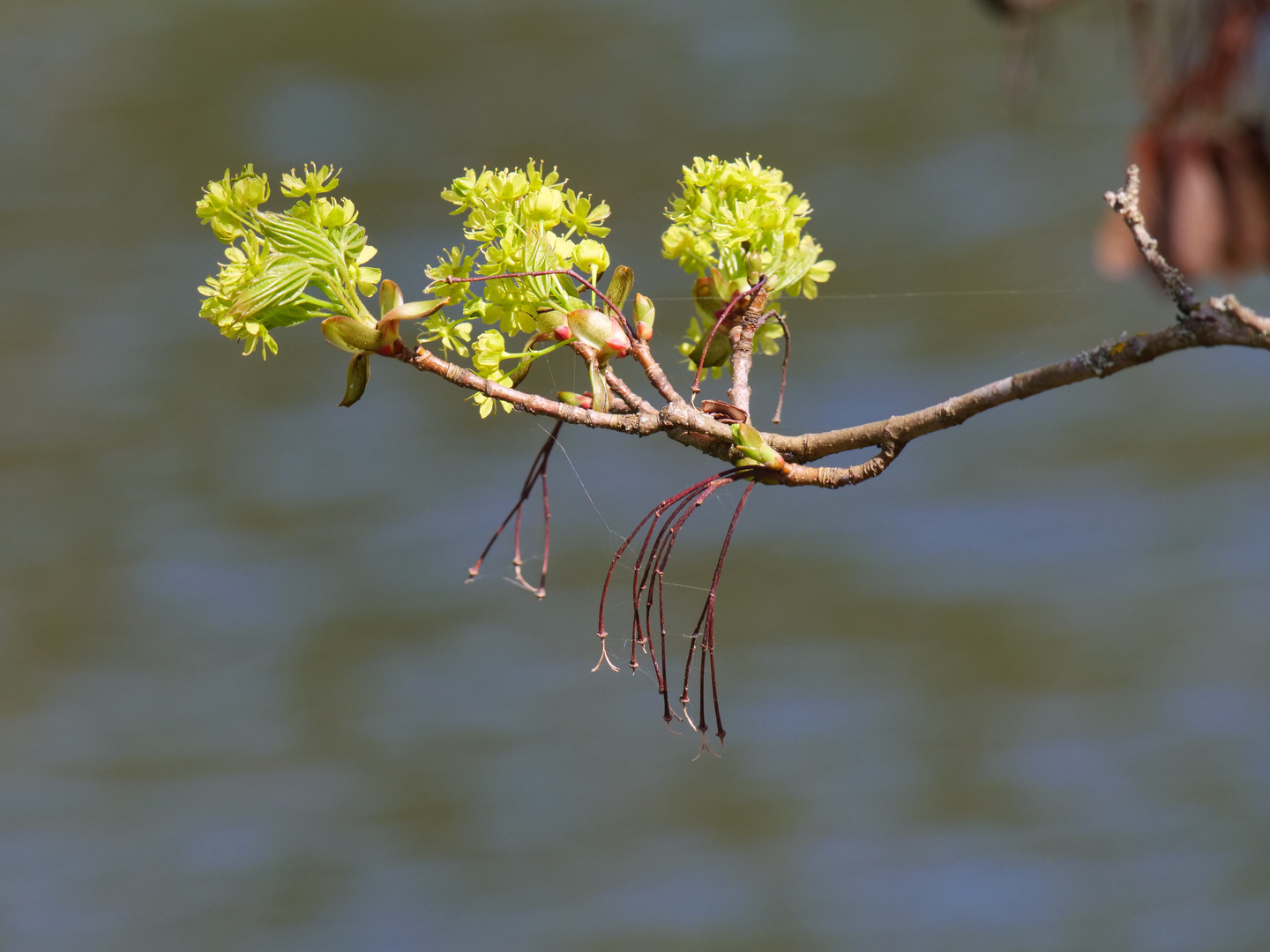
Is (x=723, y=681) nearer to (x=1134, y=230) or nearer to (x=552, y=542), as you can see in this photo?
(x=552, y=542)

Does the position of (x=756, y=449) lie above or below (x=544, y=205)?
below

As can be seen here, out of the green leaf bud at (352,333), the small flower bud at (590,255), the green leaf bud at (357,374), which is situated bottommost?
the green leaf bud at (357,374)

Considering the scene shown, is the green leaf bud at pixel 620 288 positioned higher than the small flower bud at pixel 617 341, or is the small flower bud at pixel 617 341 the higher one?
the green leaf bud at pixel 620 288

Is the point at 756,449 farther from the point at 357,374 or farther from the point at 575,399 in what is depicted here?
the point at 357,374

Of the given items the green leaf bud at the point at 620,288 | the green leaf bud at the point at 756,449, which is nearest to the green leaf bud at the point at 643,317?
the green leaf bud at the point at 620,288

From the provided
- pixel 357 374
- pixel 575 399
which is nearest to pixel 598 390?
pixel 575 399

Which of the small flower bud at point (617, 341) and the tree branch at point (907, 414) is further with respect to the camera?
the small flower bud at point (617, 341)

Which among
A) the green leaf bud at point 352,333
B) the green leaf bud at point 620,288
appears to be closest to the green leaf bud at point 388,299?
the green leaf bud at point 352,333

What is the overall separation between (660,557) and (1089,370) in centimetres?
25

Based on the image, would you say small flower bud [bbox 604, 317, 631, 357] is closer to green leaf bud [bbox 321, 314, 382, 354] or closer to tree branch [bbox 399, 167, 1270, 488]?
tree branch [bbox 399, 167, 1270, 488]

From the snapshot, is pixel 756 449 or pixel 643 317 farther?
pixel 643 317

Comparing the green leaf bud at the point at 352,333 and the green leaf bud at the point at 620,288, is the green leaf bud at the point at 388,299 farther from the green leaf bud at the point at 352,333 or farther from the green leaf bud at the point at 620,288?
the green leaf bud at the point at 620,288

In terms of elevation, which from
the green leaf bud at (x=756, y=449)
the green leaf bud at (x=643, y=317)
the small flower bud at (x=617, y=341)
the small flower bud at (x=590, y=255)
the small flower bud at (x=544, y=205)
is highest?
the small flower bud at (x=544, y=205)

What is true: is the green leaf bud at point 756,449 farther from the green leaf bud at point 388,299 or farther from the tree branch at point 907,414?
the green leaf bud at point 388,299
